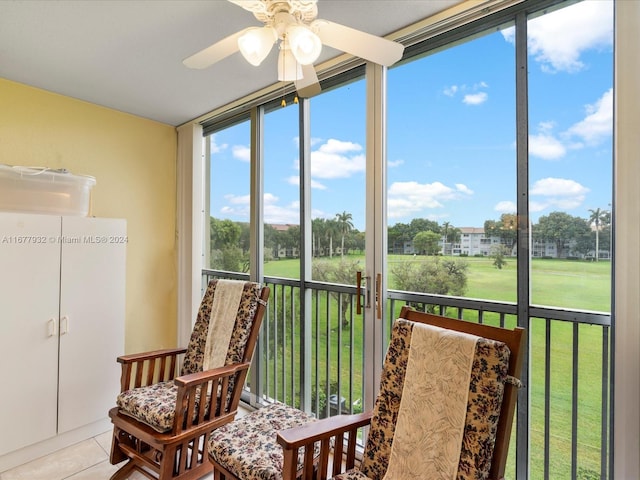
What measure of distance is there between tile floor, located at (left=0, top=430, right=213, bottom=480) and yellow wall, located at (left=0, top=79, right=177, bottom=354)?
849 mm

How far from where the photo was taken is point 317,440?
137 cm

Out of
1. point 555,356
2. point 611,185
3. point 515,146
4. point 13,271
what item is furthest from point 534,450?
point 13,271

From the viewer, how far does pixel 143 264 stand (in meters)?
3.20

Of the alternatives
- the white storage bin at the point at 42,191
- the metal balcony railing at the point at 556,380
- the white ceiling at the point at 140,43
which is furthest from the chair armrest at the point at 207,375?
the white ceiling at the point at 140,43

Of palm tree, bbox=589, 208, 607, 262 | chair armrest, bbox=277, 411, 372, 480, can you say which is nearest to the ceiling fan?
palm tree, bbox=589, 208, 607, 262

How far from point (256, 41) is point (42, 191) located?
2010mm

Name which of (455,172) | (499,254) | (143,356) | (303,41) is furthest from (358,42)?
(143,356)

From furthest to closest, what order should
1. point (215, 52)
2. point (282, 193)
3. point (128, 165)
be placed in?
point (128, 165), point (282, 193), point (215, 52)

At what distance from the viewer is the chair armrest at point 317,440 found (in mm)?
1306

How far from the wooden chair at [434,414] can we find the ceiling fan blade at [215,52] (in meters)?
1.31

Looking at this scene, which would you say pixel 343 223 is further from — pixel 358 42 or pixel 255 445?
pixel 255 445

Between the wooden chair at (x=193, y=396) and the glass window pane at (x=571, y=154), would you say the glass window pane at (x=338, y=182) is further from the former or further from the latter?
the glass window pane at (x=571, y=154)

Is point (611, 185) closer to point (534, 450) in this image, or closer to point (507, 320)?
point (507, 320)

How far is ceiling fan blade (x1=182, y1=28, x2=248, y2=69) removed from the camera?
129 centimetres
